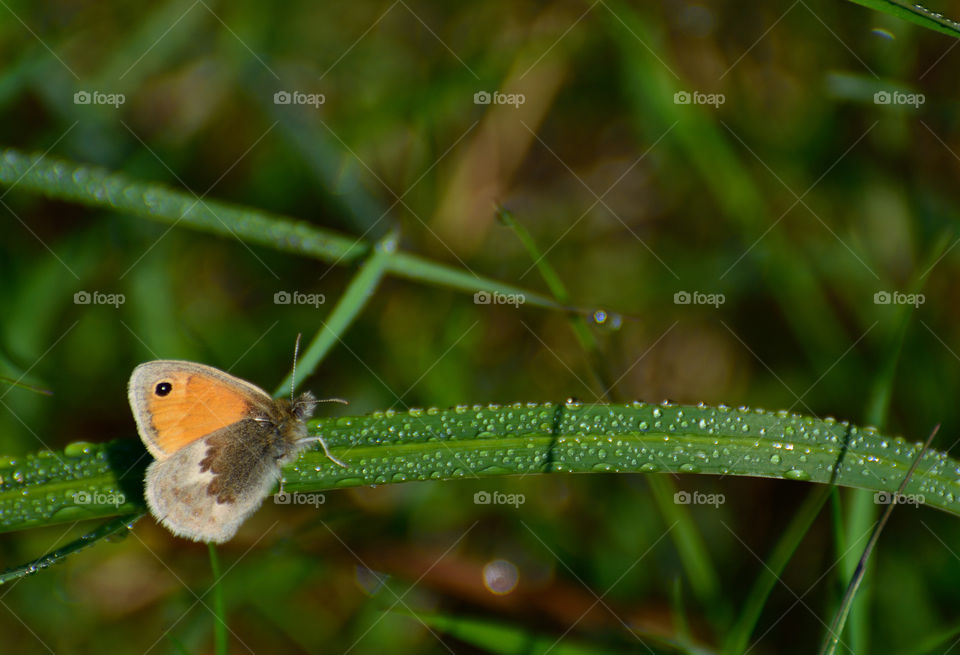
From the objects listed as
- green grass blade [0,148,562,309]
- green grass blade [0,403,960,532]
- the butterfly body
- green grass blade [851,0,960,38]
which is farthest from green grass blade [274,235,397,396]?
green grass blade [851,0,960,38]

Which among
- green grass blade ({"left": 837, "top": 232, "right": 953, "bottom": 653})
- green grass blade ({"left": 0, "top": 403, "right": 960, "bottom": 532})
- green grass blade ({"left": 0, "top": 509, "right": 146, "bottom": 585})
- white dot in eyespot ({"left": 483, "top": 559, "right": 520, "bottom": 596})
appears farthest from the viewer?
white dot in eyespot ({"left": 483, "top": 559, "right": 520, "bottom": 596})

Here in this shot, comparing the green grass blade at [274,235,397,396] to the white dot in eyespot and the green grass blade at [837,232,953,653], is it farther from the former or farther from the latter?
the green grass blade at [837,232,953,653]

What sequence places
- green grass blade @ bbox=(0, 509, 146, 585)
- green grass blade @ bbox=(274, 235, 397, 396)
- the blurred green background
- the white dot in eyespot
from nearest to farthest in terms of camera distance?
green grass blade @ bbox=(0, 509, 146, 585) < green grass blade @ bbox=(274, 235, 397, 396) < the blurred green background < the white dot in eyespot

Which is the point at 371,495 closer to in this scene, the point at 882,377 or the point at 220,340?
the point at 220,340

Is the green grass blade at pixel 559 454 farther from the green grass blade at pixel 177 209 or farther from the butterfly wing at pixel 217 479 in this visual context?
the green grass blade at pixel 177 209

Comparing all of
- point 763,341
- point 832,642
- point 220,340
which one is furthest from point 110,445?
point 763,341

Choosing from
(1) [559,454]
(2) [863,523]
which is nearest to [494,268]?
(1) [559,454]
